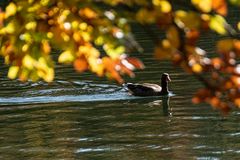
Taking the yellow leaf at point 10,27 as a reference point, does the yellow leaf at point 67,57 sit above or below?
below

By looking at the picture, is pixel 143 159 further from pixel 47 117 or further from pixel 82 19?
pixel 82 19

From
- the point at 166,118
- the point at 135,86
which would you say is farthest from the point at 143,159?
the point at 135,86

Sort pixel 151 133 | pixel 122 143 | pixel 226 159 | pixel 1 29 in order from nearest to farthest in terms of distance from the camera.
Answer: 1. pixel 1 29
2. pixel 226 159
3. pixel 122 143
4. pixel 151 133

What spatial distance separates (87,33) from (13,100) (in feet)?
51.9

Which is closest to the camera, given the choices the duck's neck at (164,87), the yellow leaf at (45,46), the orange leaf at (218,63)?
the orange leaf at (218,63)

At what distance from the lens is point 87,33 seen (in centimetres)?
414

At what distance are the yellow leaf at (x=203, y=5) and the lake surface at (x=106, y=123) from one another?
29.2ft

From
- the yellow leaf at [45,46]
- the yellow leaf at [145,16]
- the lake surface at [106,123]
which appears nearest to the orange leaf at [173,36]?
the yellow leaf at [145,16]

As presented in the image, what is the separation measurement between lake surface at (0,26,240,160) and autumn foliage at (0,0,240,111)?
8.57 m

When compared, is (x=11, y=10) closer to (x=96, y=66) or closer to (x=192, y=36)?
(x=96, y=66)

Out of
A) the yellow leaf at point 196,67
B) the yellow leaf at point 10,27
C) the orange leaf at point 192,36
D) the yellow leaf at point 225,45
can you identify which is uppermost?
the yellow leaf at point 10,27

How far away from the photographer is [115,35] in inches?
154

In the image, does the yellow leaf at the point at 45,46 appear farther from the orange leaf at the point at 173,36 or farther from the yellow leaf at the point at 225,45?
the yellow leaf at the point at 225,45

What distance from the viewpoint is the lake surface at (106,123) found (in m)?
13.3
